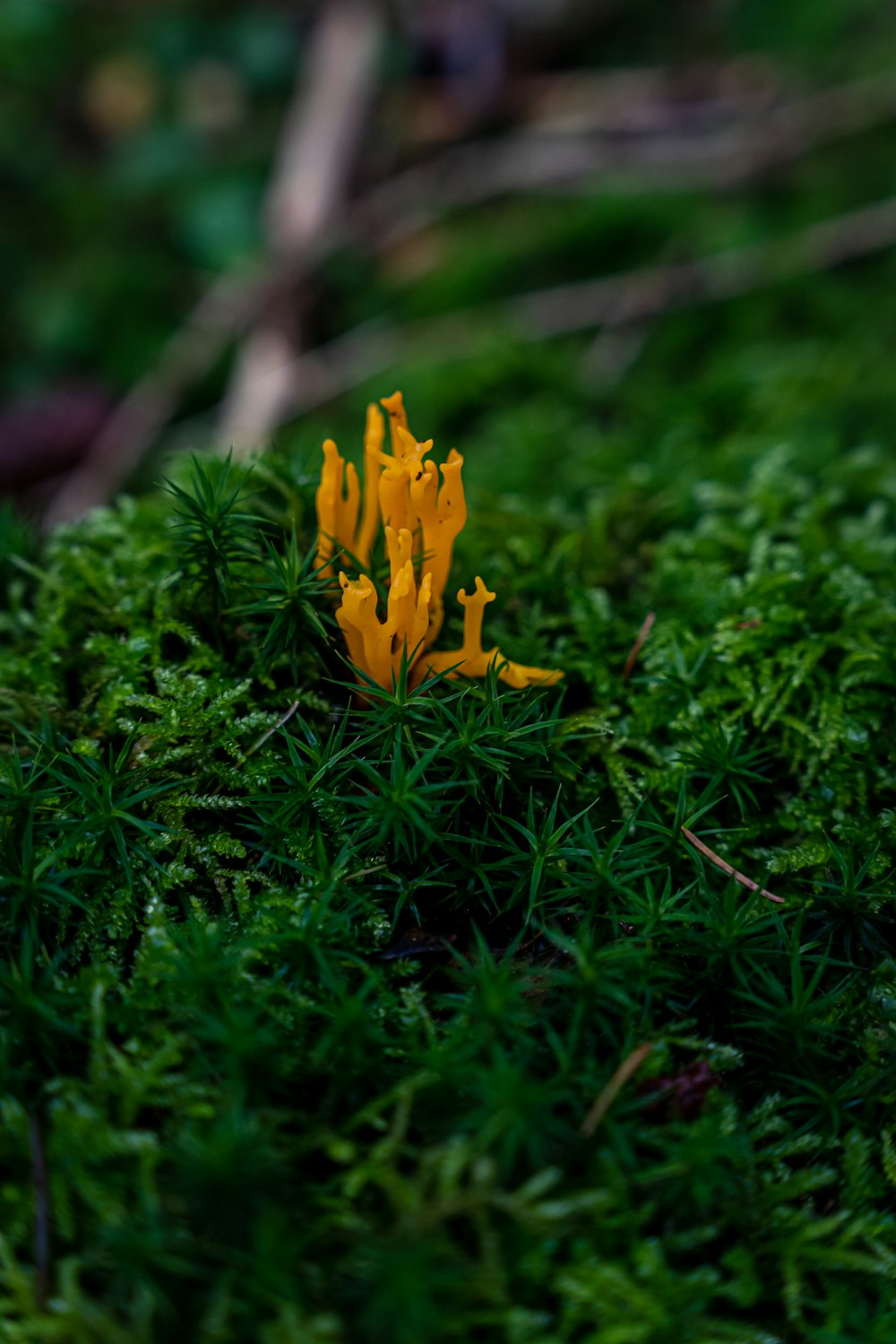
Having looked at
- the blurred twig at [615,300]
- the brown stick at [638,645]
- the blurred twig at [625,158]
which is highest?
the blurred twig at [625,158]

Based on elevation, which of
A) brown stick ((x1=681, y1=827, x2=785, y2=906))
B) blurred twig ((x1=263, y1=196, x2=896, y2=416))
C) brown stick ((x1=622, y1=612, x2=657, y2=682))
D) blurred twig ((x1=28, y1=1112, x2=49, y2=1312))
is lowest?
blurred twig ((x1=28, y1=1112, x2=49, y2=1312))

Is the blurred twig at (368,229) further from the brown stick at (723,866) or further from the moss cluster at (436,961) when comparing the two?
the brown stick at (723,866)

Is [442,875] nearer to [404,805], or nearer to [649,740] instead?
[404,805]

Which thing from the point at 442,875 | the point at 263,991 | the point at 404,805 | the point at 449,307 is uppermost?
the point at 449,307

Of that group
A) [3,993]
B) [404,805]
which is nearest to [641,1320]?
[404,805]

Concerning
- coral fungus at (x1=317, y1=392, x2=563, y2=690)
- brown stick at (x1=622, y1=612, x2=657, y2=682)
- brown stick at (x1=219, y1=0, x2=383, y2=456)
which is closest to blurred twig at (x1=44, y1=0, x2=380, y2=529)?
brown stick at (x1=219, y1=0, x2=383, y2=456)

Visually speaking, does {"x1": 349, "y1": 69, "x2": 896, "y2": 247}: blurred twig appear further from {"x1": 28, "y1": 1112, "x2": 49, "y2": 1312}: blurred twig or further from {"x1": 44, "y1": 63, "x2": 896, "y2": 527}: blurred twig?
{"x1": 28, "y1": 1112, "x2": 49, "y2": 1312}: blurred twig

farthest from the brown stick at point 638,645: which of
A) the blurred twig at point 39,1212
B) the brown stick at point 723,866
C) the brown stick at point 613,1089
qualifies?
the blurred twig at point 39,1212
